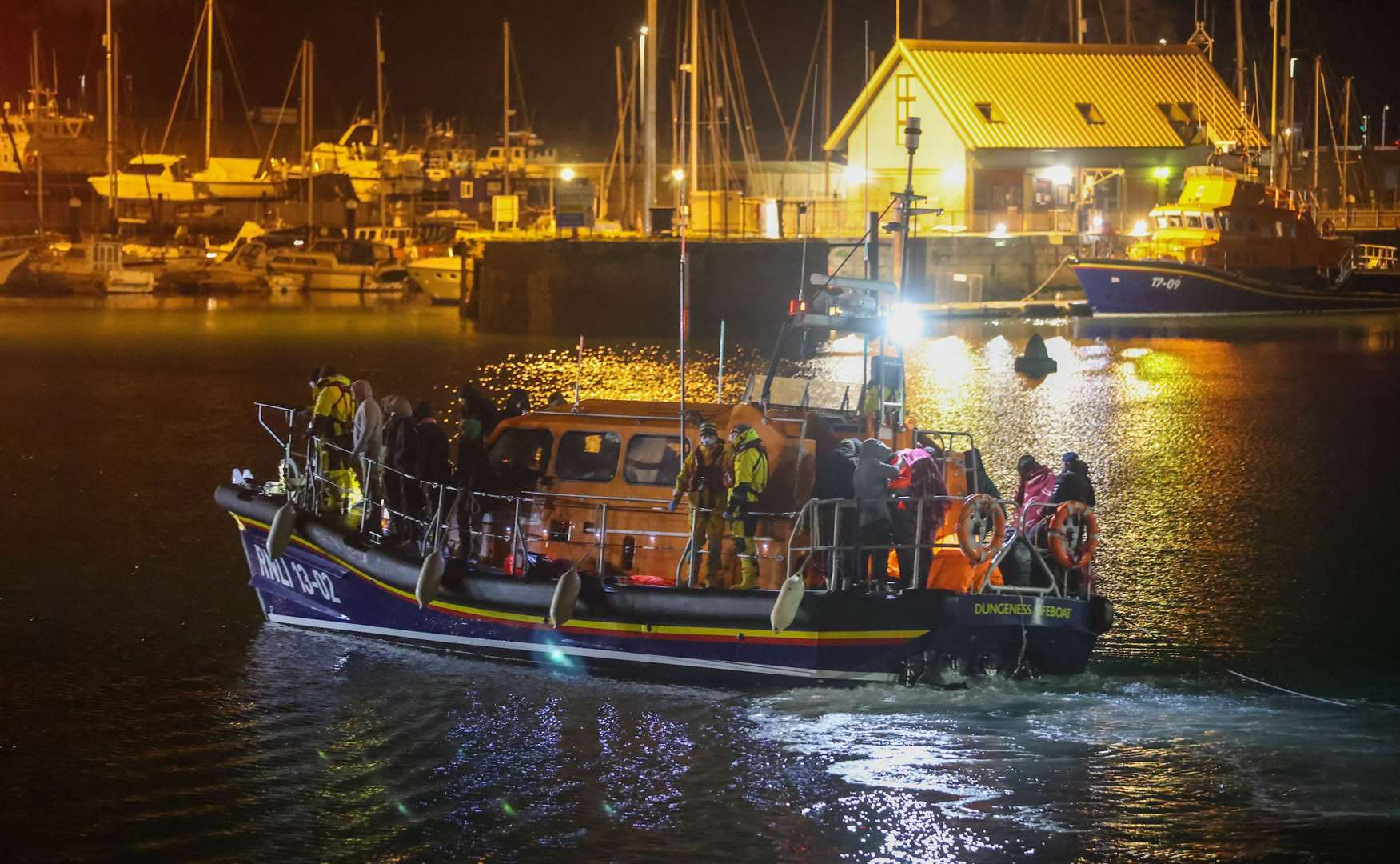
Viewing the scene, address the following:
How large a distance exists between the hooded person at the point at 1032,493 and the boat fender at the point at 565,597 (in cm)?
322

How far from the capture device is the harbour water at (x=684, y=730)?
1004cm

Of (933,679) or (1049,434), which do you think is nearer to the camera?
(933,679)

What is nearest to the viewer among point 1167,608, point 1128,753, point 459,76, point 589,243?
point 1128,753

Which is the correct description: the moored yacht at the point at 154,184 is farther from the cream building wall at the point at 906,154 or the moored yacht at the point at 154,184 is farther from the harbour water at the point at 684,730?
the harbour water at the point at 684,730

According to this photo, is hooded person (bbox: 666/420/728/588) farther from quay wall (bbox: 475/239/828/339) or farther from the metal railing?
quay wall (bbox: 475/239/828/339)

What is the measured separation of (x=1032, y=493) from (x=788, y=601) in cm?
232

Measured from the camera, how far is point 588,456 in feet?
42.9

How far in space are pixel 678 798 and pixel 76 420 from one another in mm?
21796

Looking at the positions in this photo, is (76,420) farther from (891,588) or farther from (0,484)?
(891,588)

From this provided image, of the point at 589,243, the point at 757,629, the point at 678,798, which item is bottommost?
the point at 678,798

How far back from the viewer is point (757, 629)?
1198 cm

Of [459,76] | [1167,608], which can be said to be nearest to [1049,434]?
[1167,608]

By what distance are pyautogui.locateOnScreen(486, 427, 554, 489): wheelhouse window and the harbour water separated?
1.54m

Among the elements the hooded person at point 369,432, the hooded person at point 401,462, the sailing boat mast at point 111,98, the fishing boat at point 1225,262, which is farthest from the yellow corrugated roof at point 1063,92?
the hooded person at point 401,462
